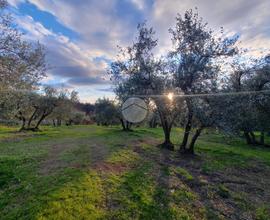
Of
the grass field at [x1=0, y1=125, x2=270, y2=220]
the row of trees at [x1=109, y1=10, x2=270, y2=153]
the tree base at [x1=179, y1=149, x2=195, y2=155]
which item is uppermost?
the row of trees at [x1=109, y1=10, x2=270, y2=153]

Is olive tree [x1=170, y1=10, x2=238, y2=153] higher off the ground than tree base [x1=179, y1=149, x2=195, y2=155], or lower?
higher

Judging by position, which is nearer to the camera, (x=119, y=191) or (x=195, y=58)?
(x=119, y=191)

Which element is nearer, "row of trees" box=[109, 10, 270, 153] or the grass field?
the grass field

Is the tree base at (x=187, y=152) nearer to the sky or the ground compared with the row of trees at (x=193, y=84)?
nearer to the ground

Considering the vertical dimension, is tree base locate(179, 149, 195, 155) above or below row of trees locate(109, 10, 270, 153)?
below

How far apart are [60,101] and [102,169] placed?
39.1 m

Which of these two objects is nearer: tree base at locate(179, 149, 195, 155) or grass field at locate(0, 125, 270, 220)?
grass field at locate(0, 125, 270, 220)

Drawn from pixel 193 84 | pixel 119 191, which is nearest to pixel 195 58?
pixel 193 84

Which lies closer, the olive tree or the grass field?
the grass field

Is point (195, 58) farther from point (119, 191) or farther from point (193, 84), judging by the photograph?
point (119, 191)

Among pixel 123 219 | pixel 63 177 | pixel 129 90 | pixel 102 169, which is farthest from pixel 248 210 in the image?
pixel 129 90

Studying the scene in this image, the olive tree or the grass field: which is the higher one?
the olive tree

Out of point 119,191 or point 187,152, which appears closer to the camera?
point 119,191

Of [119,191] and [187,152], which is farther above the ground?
[187,152]
